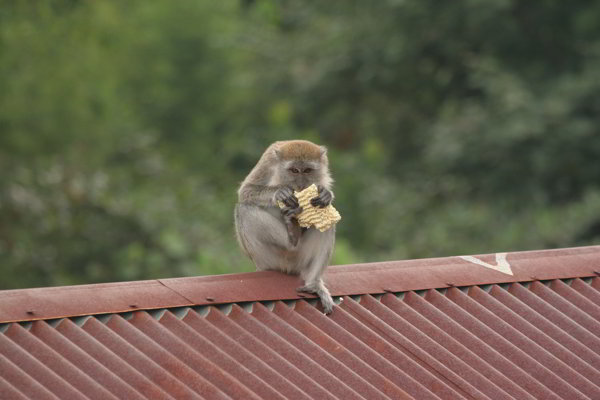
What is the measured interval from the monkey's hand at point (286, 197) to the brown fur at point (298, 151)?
51 cm

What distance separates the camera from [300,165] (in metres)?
7.51

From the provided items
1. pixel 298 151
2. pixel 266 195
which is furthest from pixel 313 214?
pixel 298 151

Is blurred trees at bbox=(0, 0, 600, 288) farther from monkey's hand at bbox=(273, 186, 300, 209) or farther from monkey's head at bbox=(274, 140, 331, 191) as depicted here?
monkey's hand at bbox=(273, 186, 300, 209)

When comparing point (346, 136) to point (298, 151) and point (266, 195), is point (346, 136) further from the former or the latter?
point (266, 195)

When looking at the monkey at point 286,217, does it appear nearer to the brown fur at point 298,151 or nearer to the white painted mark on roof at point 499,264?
the brown fur at point 298,151

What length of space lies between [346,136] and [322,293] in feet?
70.2

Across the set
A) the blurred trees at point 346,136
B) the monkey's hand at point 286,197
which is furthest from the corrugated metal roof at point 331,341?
the blurred trees at point 346,136

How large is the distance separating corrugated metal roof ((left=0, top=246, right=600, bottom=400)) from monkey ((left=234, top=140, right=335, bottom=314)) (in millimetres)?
159

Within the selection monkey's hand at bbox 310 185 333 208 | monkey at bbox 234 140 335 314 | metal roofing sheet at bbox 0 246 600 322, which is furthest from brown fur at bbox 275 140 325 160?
metal roofing sheet at bbox 0 246 600 322

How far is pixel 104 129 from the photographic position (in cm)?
2405

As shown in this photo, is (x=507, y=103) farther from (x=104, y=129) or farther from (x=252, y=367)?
(x=252, y=367)

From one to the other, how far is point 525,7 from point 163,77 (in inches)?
456

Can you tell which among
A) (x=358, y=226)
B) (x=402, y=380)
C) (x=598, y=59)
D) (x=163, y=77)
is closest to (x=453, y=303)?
(x=402, y=380)

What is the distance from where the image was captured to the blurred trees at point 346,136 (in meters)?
17.2
